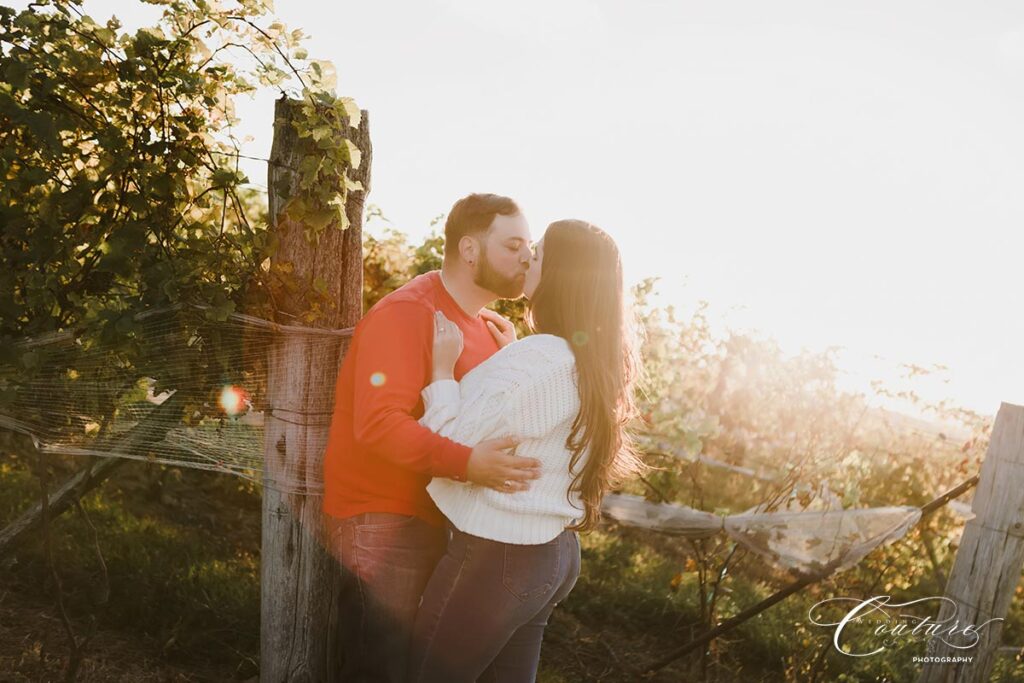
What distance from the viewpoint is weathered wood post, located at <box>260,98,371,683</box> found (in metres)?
2.68

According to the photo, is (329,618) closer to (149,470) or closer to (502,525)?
(502,525)

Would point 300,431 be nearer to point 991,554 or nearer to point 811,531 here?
point 811,531

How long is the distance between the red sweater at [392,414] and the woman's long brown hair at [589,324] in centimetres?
36

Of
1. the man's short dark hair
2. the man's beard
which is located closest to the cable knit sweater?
the man's beard

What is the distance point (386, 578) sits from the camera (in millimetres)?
2428

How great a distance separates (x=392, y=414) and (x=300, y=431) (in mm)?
643

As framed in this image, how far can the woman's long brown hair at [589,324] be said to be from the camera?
217 cm

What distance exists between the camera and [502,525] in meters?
2.15

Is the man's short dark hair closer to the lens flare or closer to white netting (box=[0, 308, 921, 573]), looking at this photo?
white netting (box=[0, 308, 921, 573])

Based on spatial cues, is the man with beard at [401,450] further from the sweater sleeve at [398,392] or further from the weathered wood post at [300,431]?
the weathered wood post at [300,431]

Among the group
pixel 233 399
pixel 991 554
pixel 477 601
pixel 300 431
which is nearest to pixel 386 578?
pixel 477 601

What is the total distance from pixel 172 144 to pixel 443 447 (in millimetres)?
1513

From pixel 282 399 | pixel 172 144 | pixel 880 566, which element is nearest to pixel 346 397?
pixel 282 399

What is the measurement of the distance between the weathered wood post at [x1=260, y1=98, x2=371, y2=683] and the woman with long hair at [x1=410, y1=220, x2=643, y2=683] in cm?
65
